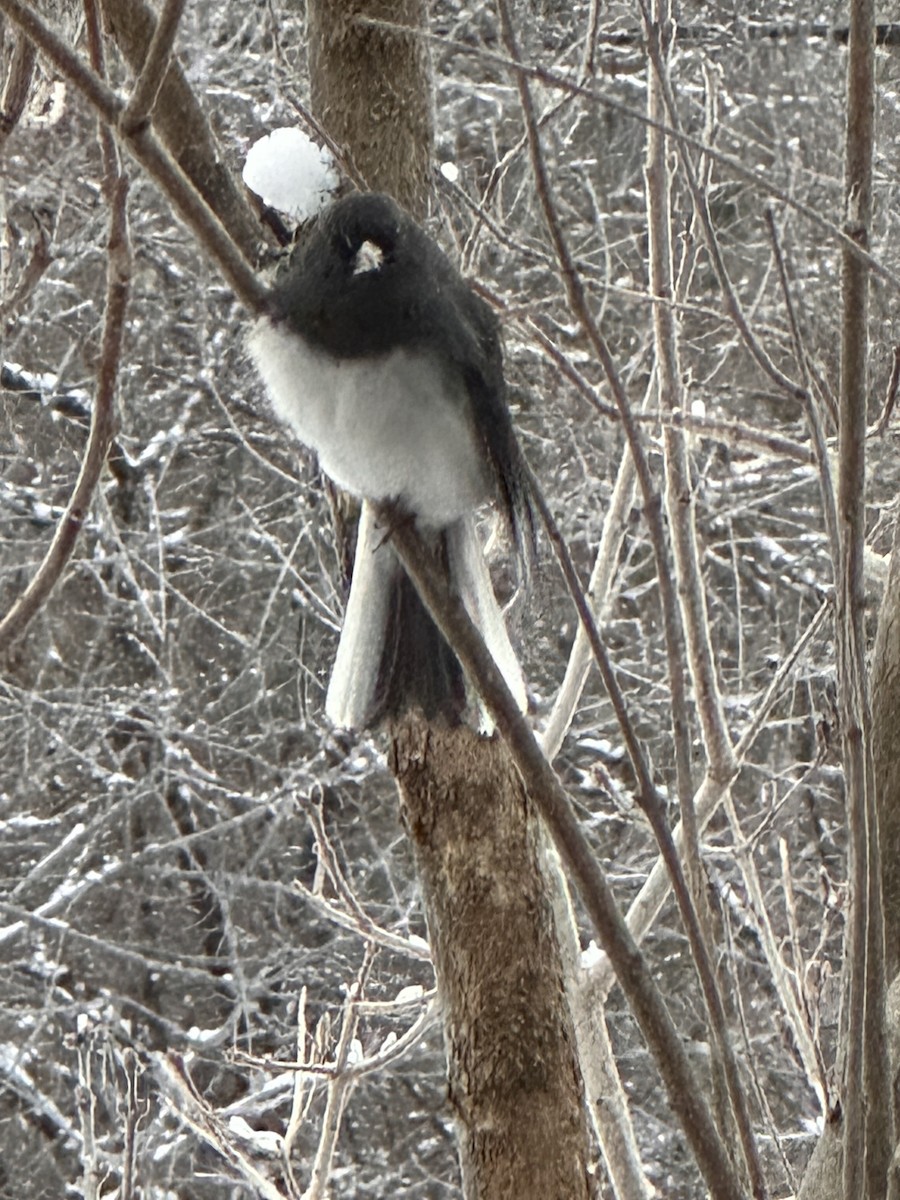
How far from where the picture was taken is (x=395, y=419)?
1.62 metres

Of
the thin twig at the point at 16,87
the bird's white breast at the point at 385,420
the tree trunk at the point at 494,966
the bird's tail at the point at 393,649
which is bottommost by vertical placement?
the tree trunk at the point at 494,966

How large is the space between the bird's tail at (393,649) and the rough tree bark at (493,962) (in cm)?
10

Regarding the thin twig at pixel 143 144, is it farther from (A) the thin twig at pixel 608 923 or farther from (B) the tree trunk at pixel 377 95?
(B) the tree trunk at pixel 377 95

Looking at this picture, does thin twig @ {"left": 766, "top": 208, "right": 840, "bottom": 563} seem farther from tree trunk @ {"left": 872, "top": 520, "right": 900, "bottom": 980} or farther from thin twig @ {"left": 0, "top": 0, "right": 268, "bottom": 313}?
thin twig @ {"left": 0, "top": 0, "right": 268, "bottom": 313}

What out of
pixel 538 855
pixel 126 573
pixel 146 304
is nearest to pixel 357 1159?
pixel 126 573

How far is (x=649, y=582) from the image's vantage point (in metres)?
5.99

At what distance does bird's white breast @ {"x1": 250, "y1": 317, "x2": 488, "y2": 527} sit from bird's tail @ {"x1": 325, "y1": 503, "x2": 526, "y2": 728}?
72 mm

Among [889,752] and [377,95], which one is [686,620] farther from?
[377,95]

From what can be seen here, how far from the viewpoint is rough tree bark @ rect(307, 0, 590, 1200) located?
159cm

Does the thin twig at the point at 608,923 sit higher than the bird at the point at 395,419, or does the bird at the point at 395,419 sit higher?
the bird at the point at 395,419

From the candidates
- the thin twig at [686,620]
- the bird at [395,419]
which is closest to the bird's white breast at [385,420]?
the bird at [395,419]

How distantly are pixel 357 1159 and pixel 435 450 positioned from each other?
186 inches

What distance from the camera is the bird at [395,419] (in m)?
1.56

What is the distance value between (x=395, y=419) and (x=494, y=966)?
0.63 metres
